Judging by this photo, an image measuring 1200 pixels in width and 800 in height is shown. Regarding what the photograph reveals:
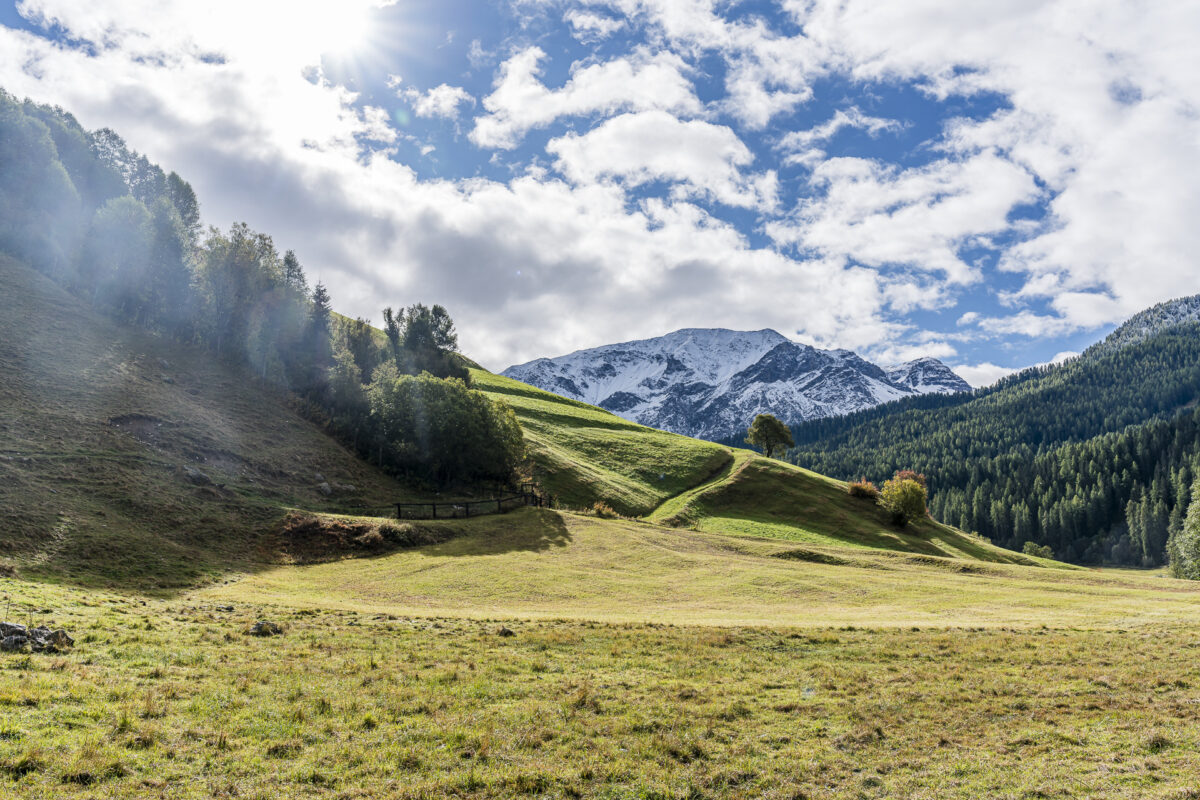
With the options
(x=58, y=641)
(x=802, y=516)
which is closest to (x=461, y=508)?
(x=58, y=641)

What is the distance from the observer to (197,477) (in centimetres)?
5859

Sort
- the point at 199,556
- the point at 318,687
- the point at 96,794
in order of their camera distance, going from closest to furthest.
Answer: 1. the point at 96,794
2. the point at 318,687
3. the point at 199,556

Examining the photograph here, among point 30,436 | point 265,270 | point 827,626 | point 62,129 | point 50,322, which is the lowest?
point 827,626

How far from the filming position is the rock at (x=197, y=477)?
2288 inches

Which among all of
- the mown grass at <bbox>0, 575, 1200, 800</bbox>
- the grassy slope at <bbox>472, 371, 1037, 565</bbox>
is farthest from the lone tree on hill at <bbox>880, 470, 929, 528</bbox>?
the mown grass at <bbox>0, 575, 1200, 800</bbox>

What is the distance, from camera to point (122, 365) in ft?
262

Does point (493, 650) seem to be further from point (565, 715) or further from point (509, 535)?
point (509, 535)

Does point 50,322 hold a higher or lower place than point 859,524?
higher

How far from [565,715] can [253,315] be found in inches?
4416

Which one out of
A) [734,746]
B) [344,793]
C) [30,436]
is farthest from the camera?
[30,436]

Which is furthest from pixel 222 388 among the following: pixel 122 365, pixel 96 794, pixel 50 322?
pixel 96 794

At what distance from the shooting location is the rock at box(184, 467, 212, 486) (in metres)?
58.1

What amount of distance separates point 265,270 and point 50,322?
3470 centimetres

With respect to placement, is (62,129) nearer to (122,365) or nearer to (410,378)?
(122,365)
